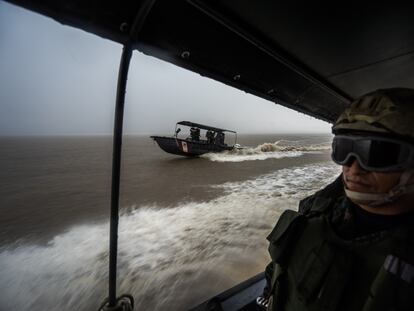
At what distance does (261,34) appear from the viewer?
149 cm

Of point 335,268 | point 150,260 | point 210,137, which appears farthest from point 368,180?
point 210,137

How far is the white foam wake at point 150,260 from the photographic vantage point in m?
3.63

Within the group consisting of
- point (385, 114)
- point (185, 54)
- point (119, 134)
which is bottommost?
point (119, 134)

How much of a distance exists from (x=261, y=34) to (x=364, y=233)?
1.29 m

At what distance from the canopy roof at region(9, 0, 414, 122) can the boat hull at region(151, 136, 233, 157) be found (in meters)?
17.2

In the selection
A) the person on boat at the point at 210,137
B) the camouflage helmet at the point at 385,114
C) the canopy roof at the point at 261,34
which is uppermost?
the canopy roof at the point at 261,34

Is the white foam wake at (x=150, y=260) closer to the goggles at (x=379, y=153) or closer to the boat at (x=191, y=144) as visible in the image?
the goggles at (x=379, y=153)

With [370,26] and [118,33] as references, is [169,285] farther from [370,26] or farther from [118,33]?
[370,26]

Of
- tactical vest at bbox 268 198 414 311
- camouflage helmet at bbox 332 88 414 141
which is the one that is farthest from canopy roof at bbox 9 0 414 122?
tactical vest at bbox 268 198 414 311

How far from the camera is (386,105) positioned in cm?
102

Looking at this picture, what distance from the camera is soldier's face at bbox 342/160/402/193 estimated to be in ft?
3.34

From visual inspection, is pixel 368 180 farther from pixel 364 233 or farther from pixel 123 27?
pixel 123 27

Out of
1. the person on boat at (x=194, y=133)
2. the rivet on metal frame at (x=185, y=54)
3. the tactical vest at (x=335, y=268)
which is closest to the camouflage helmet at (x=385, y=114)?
the tactical vest at (x=335, y=268)

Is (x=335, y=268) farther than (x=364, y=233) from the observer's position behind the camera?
No
